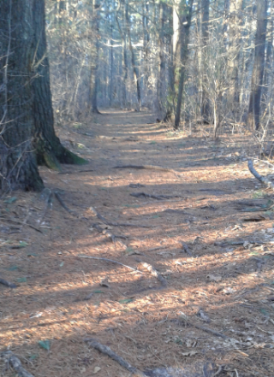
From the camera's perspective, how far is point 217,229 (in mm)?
5312

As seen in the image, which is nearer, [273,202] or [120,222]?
[120,222]

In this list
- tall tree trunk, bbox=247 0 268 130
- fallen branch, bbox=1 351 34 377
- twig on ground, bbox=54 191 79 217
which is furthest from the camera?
tall tree trunk, bbox=247 0 268 130

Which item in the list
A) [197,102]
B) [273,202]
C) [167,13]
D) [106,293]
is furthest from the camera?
[167,13]

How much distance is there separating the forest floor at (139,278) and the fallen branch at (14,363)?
0.11 feet

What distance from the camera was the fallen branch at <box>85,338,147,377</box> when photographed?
8.07 feet

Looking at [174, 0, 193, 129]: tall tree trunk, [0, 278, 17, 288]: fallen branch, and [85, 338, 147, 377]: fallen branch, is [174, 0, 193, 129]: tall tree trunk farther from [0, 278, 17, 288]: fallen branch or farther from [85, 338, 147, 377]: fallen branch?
[85, 338, 147, 377]: fallen branch

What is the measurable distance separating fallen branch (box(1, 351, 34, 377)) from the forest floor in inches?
1.4

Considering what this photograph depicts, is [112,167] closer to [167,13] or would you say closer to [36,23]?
[36,23]

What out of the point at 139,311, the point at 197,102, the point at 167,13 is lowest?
the point at 139,311

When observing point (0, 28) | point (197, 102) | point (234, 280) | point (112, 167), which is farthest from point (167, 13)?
point (234, 280)

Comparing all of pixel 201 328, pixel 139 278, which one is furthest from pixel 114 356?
pixel 139 278

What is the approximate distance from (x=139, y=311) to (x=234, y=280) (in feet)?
3.96

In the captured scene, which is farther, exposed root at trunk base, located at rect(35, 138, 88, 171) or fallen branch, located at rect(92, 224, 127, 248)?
exposed root at trunk base, located at rect(35, 138, 88, 171)

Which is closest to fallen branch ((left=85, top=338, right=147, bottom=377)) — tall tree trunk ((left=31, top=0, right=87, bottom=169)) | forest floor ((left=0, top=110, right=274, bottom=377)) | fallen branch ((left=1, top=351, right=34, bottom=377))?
forest floor ((left=0, top=110, right=274, bottom=377))
